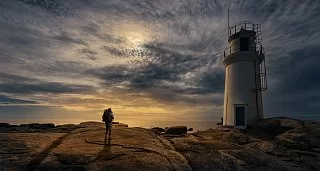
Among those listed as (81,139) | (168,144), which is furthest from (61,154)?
(168,144)

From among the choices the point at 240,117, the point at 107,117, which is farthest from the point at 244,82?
the point at 107,117

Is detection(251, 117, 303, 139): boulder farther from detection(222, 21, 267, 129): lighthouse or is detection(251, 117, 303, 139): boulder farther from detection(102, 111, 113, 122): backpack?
detection(102, 111, 113, 122): backpack

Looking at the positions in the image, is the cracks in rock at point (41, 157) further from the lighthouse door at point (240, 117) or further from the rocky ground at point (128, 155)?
the lighthouse door at point (240, 117)

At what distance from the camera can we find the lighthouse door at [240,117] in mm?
34000

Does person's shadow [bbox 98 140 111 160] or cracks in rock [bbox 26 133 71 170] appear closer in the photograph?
cracks in rock [bbox 26 133 71 170]

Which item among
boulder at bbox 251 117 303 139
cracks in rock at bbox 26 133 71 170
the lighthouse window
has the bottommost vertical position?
cracks in rock at bbox 26 133 71 170

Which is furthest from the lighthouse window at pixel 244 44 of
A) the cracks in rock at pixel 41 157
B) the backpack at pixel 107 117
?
the cracks in rock at pixel 41 157

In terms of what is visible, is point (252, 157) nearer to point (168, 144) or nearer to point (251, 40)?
point (168, 144)

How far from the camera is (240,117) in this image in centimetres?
3431

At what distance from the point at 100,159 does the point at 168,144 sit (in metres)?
6.18

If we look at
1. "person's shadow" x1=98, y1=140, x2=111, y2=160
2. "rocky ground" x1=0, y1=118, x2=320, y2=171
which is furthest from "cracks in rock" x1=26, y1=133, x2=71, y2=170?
"person's shadow" x1=98, y1=140, x2=111, y2=160

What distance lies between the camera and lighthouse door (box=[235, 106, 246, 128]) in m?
34.0

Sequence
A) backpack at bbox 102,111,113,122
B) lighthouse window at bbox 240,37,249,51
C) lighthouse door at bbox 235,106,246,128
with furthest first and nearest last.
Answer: lighthouse window at bbox 240,37,249,51 < lighthouse door at bbox 235,106,246,128 < backpack at bbox 102,111,113,122

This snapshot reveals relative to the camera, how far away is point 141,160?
45.6 feet
